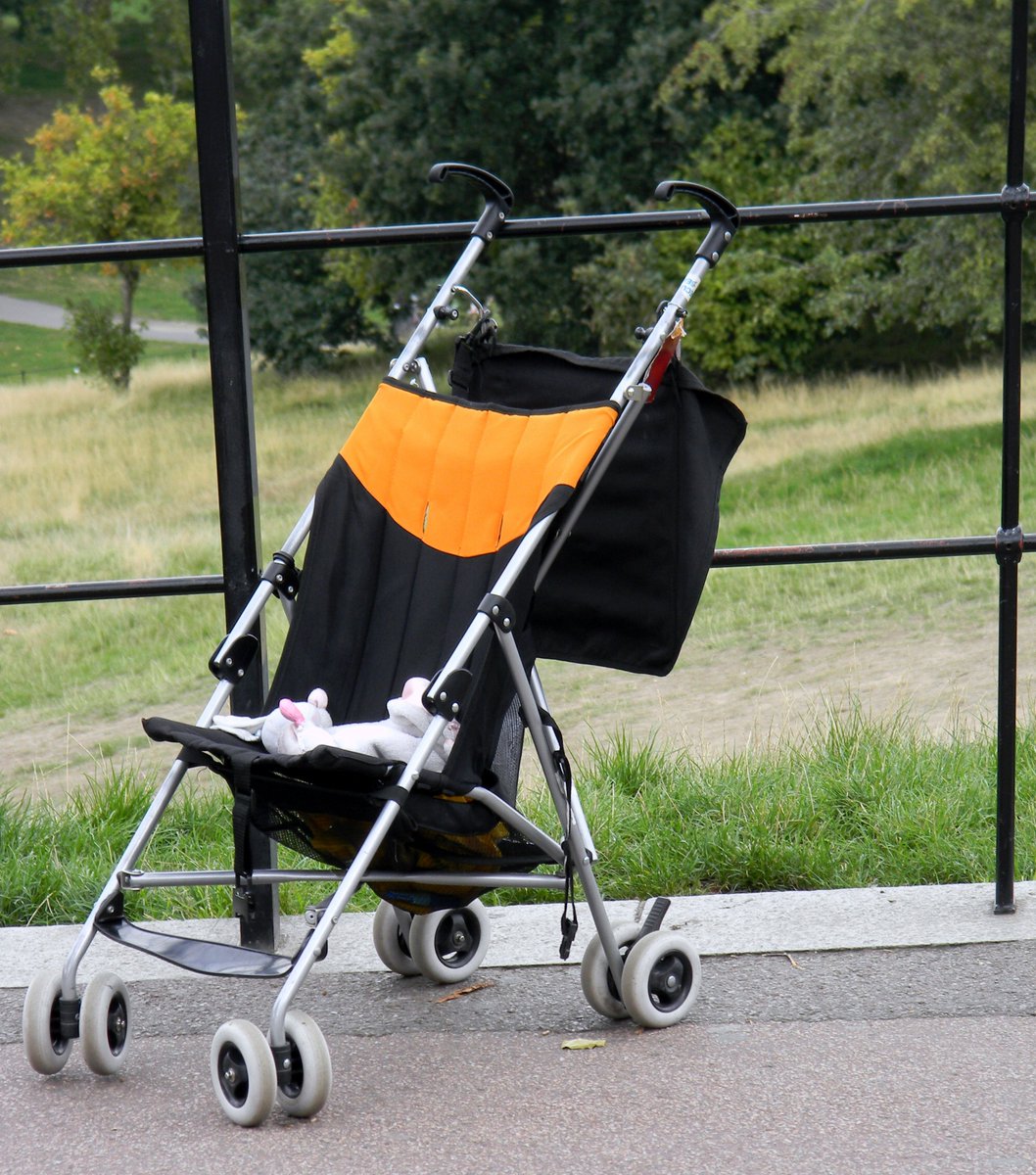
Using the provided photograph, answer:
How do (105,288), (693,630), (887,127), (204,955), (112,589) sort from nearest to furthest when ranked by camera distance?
(204,955) < (112,589) < (693,630) < (887,127) < (105,288)

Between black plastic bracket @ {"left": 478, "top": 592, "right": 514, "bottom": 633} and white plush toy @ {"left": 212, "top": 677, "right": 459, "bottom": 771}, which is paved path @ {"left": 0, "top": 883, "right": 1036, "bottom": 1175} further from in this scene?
black plastic bracket @ {"left": 478, "top": 592, "right": 514, "bottom": 633}

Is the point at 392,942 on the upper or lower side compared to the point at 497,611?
lower

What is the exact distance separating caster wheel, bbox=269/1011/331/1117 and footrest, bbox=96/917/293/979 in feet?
0.28

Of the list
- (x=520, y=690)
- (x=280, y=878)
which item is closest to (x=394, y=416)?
(x=520, y=690)

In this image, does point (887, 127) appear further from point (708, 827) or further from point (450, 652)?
point (450, 652)

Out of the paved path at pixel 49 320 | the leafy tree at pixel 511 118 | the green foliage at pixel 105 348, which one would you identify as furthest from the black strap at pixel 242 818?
the paved path at pixel 49 320

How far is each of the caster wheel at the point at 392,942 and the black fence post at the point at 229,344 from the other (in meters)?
0.25

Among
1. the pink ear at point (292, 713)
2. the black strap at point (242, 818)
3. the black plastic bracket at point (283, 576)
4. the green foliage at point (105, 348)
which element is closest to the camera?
the black strap at point (242, 818)

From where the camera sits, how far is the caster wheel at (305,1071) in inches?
93.3

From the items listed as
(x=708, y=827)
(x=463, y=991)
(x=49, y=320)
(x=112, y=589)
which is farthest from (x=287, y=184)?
(x=463, y=991)

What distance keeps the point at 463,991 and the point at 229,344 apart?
4.42 ft

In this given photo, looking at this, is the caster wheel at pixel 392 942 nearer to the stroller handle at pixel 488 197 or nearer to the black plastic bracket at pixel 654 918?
the black plastic bracket at pixel 654 918

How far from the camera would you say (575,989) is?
296 centimetres

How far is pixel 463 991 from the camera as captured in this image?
9.73ft
